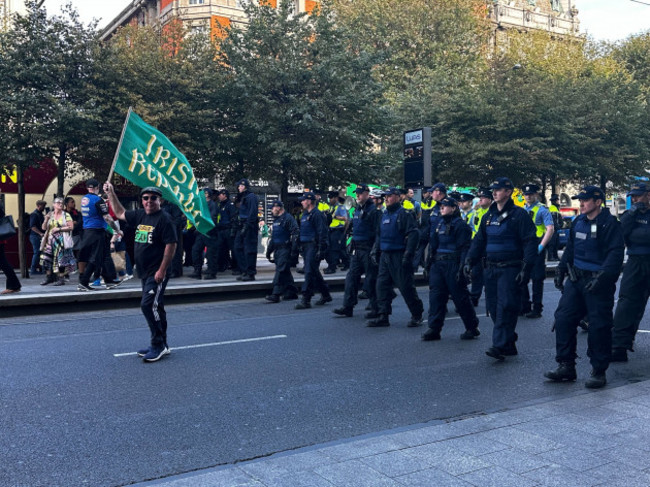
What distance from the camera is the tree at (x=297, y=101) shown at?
55.9 ft

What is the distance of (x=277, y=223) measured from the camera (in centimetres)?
1184

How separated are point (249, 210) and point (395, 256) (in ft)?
14.5

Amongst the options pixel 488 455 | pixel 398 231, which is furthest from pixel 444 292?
pixel 488 455

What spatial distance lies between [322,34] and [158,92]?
15.3ft

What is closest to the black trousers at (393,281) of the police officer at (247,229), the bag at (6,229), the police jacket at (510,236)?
the police jacket at (510,236)

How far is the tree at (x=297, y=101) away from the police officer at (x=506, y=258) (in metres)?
9.54

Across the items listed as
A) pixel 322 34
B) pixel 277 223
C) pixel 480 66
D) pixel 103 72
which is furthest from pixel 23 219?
pixel 480 66

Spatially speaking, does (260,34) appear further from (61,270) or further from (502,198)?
(502,198)

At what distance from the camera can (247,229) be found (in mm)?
13164

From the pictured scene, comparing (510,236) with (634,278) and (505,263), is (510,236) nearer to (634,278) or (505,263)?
(505,263)

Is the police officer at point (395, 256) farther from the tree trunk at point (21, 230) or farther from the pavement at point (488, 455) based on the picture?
the tree trunk at point (21, 230)

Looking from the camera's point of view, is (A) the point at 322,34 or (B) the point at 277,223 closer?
(B) the point at 277,223

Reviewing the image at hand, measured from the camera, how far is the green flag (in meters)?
9.06

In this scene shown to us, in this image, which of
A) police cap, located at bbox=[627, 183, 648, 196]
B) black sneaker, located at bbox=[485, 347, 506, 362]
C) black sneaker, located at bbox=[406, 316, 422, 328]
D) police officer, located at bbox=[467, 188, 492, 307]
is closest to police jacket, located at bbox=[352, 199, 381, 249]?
black sneaker, located at bbox=[406, 316, 422, 328]
